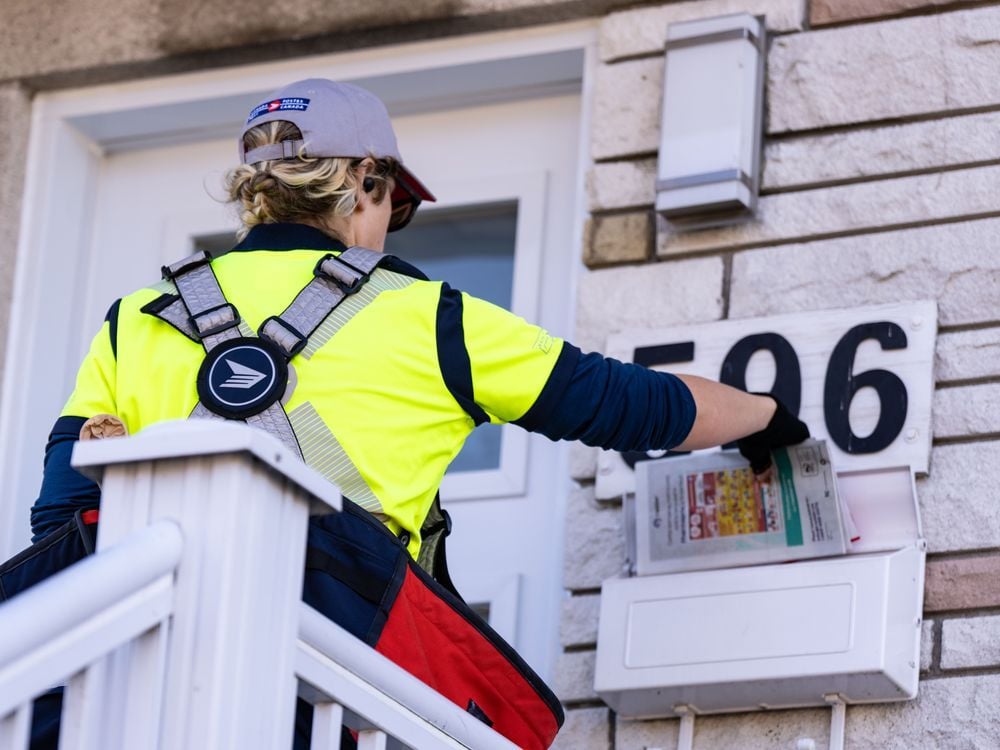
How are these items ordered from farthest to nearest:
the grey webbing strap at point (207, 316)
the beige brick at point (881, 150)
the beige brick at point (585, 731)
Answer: the beige brick at point (881, 150) → the beige brick at point (585, 731) → the grey webbing strap at point (207, 316)

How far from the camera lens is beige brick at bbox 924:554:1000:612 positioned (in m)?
3.42

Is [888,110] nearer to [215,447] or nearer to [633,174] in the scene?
[633,174]

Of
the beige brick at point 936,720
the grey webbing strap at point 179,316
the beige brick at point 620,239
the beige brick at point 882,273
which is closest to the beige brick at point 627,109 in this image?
the beige brick at point 620,239

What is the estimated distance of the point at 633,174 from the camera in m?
4.10

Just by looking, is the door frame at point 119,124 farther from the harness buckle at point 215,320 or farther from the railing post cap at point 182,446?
the railing post cap at point 182,446

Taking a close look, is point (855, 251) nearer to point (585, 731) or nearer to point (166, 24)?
point (585, 731)

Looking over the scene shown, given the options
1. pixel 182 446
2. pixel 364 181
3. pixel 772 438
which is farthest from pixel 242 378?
pixel 772 438

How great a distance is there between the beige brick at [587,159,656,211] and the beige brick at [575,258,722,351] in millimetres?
164

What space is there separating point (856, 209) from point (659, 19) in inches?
28.0

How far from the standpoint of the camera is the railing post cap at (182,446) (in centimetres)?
192

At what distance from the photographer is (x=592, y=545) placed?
12.5 feet

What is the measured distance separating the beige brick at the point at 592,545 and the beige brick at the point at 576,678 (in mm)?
153

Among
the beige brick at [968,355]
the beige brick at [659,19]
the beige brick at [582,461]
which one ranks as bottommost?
the beige brick at [582,461]

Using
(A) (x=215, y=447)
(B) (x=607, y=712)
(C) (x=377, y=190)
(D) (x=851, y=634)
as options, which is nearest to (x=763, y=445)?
(D) (x=851, y=634)
